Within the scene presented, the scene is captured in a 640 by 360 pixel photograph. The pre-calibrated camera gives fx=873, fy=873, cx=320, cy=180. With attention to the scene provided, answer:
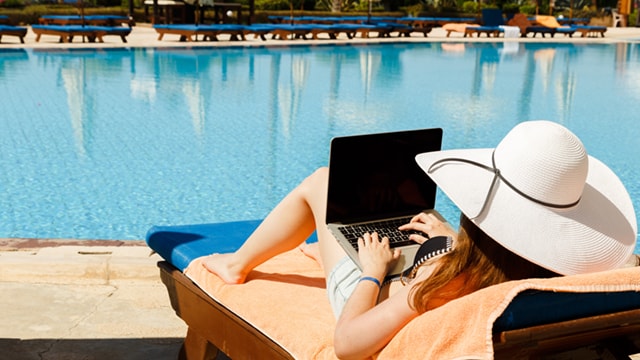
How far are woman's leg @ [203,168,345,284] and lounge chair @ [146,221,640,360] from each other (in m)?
0.07

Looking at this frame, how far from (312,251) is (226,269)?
1.59 feet

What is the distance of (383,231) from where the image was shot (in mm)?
2842

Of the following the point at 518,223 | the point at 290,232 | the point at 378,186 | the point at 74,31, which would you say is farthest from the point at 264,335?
the point at 74,31

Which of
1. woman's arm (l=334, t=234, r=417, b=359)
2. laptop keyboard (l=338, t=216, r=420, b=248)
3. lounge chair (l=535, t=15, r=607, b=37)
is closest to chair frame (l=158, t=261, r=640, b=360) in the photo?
woman's arm (l=334, t=234, r=417, b=359)

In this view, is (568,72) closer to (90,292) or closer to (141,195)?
(141,195)

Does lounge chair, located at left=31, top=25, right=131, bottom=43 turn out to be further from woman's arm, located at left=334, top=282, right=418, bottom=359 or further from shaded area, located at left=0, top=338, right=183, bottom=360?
woman's arm, located at left=334, top=282, right=418, bottom=359

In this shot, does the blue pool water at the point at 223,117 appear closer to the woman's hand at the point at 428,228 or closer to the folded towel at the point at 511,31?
the woman's hand at the point at 428,228

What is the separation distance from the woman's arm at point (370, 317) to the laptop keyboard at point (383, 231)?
313mm

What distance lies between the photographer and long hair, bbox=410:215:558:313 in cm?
198

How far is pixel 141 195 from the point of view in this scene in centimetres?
719

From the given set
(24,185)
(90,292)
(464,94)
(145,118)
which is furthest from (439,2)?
(90,292)

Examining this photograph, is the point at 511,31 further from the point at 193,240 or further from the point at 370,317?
the point at 370,317

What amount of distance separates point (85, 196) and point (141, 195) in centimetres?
45

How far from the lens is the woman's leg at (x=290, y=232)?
282 cm
